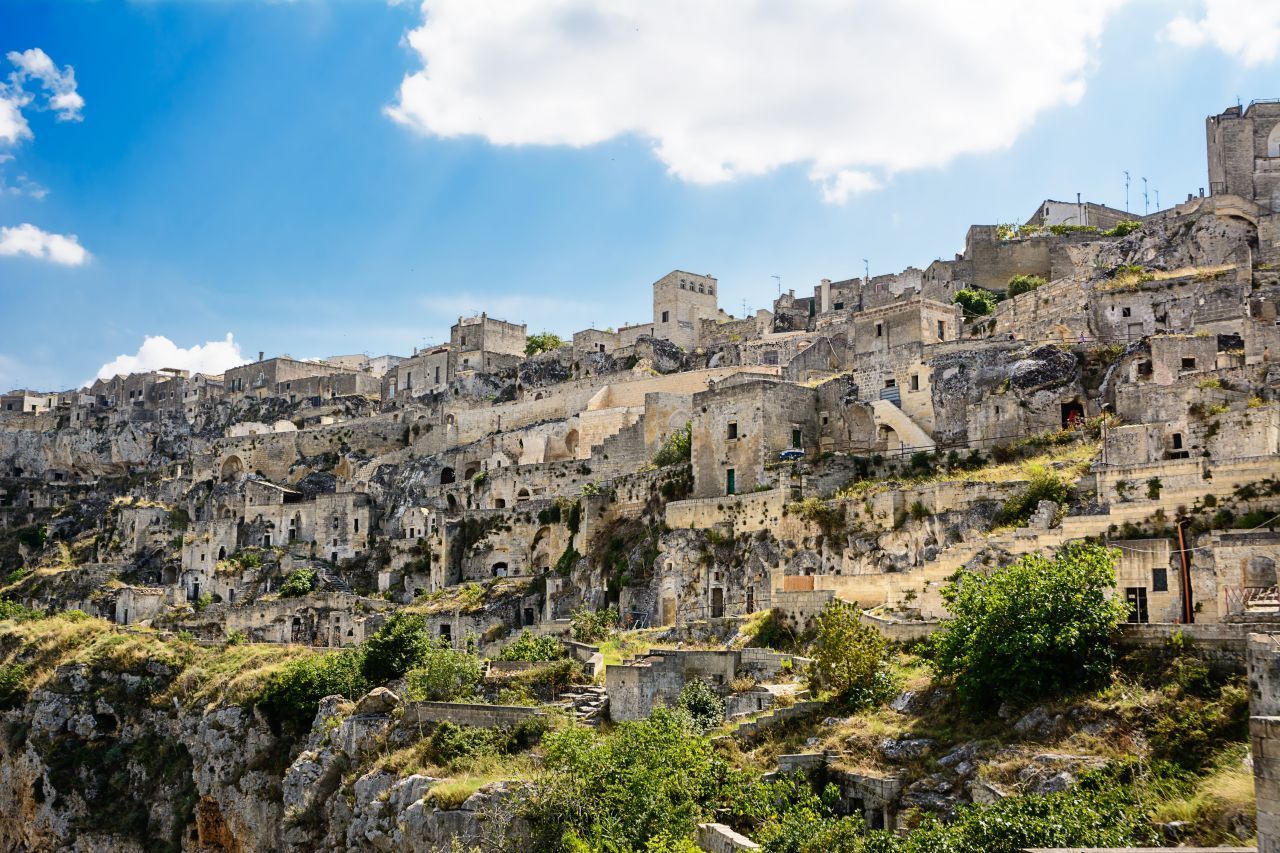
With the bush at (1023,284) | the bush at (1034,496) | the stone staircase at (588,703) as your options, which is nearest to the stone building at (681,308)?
the bush at (1023,284)

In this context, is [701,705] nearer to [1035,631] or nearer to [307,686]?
[1035,631]

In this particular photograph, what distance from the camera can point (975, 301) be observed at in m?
53.1

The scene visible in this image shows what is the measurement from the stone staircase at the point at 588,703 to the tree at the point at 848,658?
5041mm

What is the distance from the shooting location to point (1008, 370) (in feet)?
121

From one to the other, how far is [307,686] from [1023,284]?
33729mm

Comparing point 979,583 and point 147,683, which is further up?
point 979,583

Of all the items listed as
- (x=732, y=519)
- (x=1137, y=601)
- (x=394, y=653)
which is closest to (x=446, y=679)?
(x=394, y=653)

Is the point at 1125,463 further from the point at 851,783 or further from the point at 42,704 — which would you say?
the point at 42,704

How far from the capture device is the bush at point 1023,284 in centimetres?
5203

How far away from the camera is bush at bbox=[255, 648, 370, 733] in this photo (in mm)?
35875

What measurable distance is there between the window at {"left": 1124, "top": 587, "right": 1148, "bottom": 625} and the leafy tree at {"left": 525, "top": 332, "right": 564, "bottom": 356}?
5785 centimetres

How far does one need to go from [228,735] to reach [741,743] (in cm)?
2225

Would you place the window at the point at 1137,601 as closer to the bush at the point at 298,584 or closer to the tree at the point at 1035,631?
the tree at the point at 1035,631

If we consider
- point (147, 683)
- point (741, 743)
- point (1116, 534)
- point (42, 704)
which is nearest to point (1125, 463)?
point (1116, 534)
